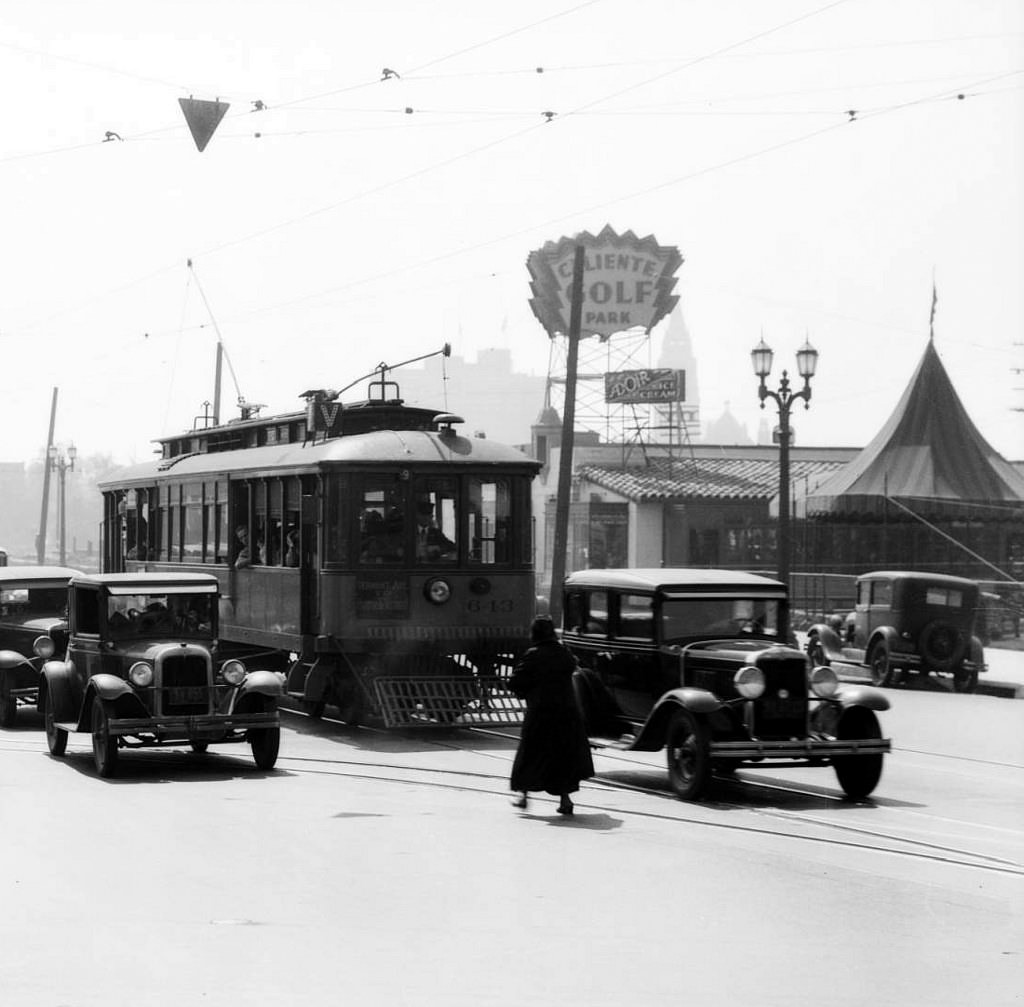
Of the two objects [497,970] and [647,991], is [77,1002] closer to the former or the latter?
[497,970]

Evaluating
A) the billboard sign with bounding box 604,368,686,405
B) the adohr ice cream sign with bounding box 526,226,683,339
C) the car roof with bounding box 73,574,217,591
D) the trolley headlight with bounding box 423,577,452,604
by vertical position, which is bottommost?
the trolley headlight with bounding box 423,577,452,604

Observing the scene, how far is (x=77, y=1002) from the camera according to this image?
6598 millimetres

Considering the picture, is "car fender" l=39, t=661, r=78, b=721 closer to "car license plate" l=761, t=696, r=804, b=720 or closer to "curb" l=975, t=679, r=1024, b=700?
"car license plate" l=761, t=696, r=804, b=720

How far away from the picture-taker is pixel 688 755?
13.3m

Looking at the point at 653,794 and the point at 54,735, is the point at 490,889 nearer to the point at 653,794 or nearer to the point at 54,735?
the point at 653,794

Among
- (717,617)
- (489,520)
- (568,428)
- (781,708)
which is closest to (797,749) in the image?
(781,708)

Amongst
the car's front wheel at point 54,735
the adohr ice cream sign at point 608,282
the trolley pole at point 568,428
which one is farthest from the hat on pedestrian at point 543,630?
the adohr ice cream sign at point 608,282

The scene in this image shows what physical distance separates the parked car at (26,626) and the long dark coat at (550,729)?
26.2 ft

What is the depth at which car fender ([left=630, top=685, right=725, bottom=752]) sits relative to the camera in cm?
1310

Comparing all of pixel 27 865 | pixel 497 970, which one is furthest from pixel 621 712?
pixel 497 970

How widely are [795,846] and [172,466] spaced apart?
1564 cm

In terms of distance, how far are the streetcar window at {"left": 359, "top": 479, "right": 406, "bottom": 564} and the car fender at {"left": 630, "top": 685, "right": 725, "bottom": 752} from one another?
5.51 meters

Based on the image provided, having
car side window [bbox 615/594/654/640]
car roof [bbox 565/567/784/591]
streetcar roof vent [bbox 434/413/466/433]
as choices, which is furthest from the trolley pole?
car side window [bbox 615/594/654/640]

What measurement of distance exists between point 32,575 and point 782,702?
11.2m
